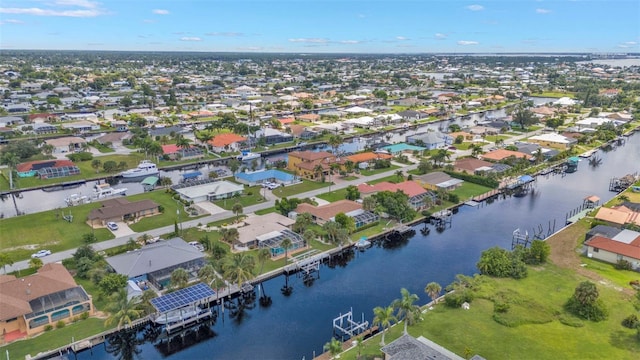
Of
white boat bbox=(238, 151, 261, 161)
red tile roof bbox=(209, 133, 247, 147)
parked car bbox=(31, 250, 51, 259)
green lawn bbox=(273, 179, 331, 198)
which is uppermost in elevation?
red tile roof bbox=(209, 133, 247, 147)

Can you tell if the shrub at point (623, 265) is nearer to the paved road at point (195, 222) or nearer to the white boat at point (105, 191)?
the paved road at point (195, 222)

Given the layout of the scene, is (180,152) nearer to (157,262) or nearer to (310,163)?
(310,163)

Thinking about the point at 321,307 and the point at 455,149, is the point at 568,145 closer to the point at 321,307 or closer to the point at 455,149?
the point at 455,149

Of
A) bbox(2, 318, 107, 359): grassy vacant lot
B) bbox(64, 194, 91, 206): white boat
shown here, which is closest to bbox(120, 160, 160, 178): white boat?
bbox(64, 194, 91, 206): white boat

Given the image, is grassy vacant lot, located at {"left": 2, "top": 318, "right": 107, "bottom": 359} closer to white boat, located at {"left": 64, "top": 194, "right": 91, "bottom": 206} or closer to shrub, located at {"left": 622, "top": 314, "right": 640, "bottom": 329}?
white boat, located at {"left": 64, "top": 194, "right": 91, "bottom": 206}

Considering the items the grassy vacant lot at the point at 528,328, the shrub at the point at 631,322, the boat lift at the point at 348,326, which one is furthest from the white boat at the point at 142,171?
the shrub at the point at 631,322

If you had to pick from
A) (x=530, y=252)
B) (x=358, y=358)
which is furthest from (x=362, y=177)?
(x=358, y=358)
